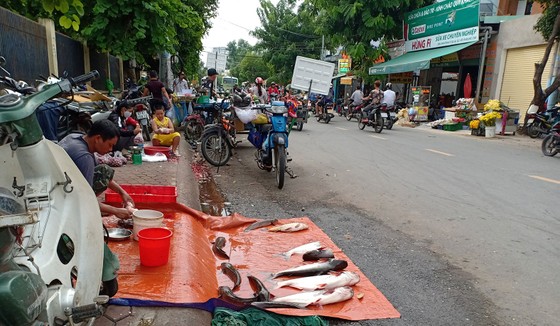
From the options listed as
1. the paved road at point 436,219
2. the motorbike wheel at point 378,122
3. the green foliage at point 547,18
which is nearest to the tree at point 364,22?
the green foliage at point 547,18

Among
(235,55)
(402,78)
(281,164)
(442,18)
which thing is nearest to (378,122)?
(281,164)

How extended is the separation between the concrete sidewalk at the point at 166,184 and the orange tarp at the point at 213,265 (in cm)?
9

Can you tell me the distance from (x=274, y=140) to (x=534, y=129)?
11.2m

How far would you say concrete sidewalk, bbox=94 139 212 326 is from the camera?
2410mm

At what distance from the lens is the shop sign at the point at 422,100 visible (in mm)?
19219

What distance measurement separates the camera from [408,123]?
18531 millimetres

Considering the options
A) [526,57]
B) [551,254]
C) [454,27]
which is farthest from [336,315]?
[454,27]

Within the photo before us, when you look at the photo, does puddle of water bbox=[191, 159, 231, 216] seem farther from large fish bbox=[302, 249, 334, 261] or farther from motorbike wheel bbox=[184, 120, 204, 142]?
motorbike wheel bbox=[184, 120, 204, 142]

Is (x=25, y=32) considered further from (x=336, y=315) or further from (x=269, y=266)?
(x=336, y=315)

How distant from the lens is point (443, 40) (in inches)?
769

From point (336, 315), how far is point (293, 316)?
1.07 ft

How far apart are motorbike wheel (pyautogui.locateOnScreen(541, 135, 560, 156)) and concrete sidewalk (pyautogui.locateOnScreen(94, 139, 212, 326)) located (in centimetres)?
826

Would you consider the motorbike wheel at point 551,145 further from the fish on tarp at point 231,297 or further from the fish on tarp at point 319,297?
the fish on tarp at point 231,297

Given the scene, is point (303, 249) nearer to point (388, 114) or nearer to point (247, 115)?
point (247, 115)
